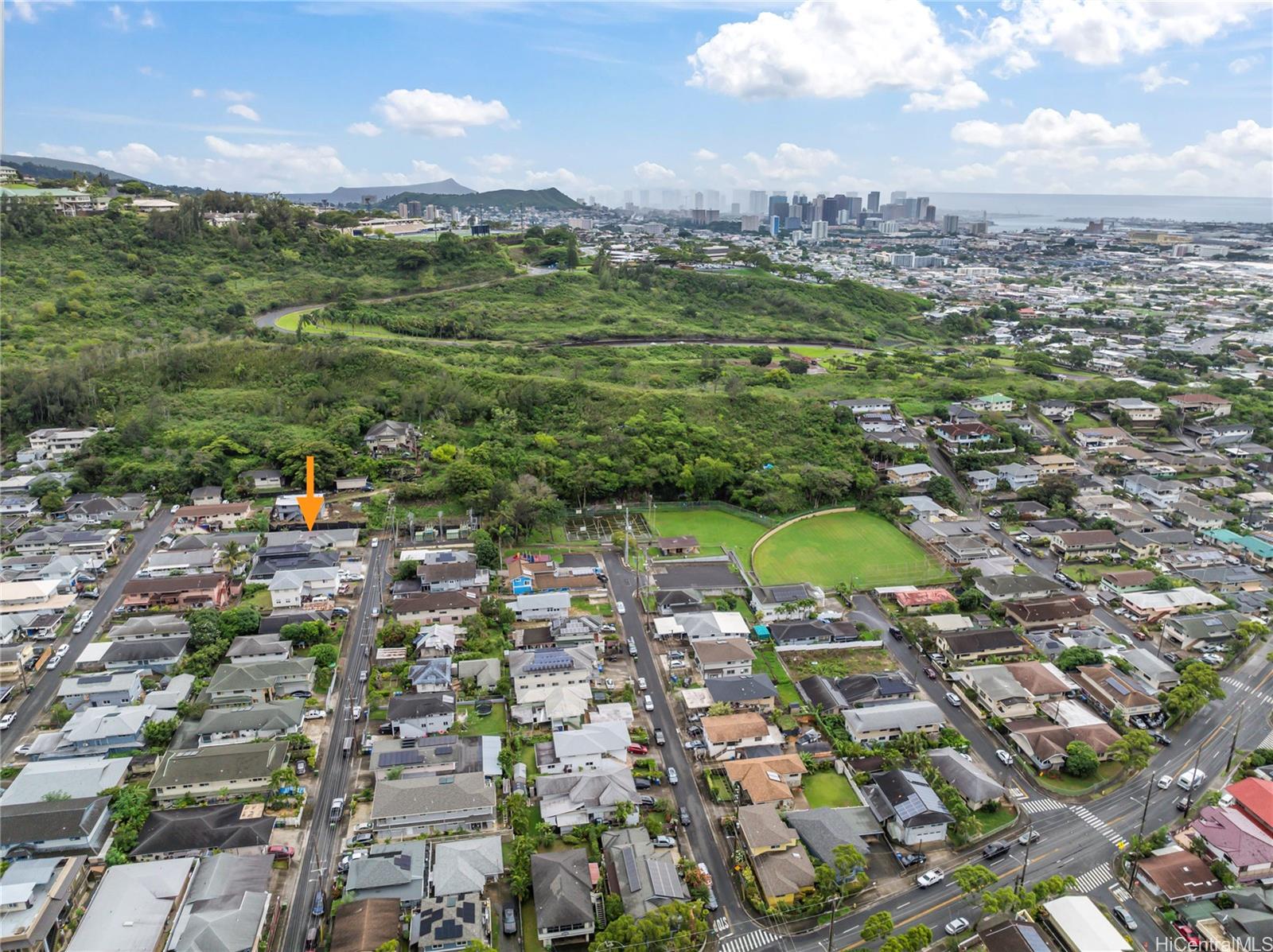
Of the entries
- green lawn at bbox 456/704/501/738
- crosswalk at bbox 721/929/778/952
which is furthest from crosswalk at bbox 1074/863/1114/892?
green lawn at bbox 456/704/501/738

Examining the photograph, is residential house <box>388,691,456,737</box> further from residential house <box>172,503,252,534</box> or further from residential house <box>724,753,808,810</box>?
residential house <box>172,503,252,534</box>

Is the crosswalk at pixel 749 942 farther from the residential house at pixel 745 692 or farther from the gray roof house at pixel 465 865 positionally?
the residential house at pixel 745 692

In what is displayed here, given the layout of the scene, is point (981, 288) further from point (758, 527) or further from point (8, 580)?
point (8, 580)

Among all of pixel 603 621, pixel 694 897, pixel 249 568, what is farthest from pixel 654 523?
pixel 694 897

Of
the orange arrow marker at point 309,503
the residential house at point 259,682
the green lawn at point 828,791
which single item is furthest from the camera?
the orange arrow marker at point 309,503

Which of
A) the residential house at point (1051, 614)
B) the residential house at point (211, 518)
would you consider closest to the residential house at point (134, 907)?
the residential house at point (211, 518)

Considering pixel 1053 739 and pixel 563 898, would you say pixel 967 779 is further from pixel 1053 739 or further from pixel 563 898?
pixel 563 898
